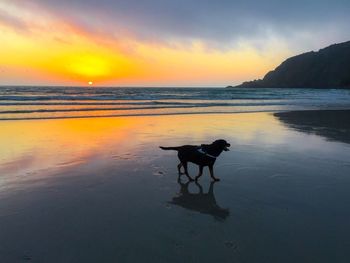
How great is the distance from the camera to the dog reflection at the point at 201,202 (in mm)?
5246

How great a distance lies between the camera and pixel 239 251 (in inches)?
159

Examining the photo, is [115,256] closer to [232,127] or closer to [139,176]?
[139,176]

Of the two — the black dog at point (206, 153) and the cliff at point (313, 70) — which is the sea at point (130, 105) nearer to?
the black dog at point (206, 153)

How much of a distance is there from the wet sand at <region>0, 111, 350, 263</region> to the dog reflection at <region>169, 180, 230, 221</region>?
0.02m

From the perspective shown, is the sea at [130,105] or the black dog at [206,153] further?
the sea at [130,105]

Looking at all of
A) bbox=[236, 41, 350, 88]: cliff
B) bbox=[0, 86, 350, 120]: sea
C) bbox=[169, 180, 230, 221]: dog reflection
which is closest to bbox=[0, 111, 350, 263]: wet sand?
bbox=[169, 180, 230, 221]: dog reflection

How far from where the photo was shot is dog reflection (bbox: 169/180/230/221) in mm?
5246

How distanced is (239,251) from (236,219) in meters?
0.95

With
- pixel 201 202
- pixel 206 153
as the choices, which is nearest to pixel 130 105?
pixel 206 153

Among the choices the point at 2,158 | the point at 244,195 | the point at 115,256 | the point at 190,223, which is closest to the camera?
the point at 115,256

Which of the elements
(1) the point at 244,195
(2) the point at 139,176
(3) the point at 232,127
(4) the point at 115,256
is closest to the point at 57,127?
(3) the point at 232,127

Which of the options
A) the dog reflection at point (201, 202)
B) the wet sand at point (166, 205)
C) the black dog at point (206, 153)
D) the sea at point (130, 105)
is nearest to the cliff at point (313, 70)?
the sea at point (130, 105)

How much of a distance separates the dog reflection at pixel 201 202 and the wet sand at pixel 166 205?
16mm

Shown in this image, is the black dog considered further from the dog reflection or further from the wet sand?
the dog reflection
